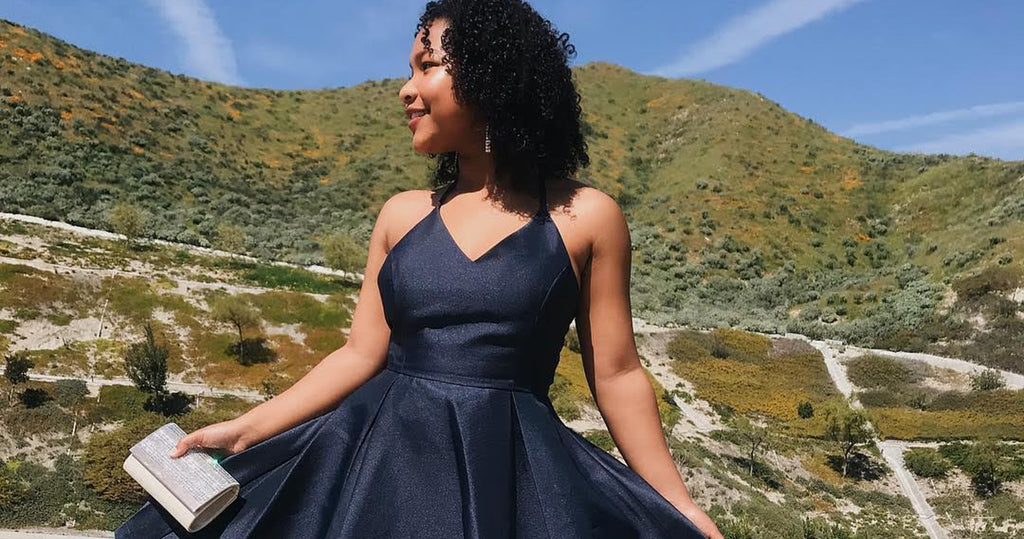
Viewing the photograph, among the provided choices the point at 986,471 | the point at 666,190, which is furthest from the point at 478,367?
the point at 666,190

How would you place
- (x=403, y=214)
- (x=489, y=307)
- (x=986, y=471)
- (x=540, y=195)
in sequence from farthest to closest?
1. (x=986, y=471)
2. (x=403, y=214)
3. (x=540, y=195)
4. (x=489, y=307)

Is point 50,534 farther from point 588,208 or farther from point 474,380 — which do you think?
point 588,208

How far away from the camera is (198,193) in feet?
180

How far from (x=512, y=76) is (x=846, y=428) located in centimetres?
2729

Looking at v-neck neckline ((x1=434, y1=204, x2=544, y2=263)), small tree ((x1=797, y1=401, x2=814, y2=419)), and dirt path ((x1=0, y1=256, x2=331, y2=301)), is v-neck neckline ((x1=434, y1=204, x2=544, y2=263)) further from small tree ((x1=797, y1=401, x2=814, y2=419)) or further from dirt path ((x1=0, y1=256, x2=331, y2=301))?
small tree ((x1=797, y1=401, x2=814, y2=419))

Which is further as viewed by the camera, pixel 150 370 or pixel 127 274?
pixel 127 274

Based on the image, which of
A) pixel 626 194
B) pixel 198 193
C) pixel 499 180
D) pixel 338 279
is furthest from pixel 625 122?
pixel 499 180

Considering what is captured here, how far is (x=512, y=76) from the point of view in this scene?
2.16 metres

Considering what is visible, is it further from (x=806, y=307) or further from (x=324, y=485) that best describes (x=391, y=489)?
(x=806, y=307)

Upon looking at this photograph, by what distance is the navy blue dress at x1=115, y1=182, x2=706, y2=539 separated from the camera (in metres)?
1.84

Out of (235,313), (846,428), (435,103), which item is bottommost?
(846,428)

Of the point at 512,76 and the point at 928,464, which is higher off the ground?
the point at 512,76

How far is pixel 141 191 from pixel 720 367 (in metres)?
43.3

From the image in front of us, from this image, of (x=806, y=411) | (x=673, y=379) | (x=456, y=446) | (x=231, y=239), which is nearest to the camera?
(x=456, y=446)
